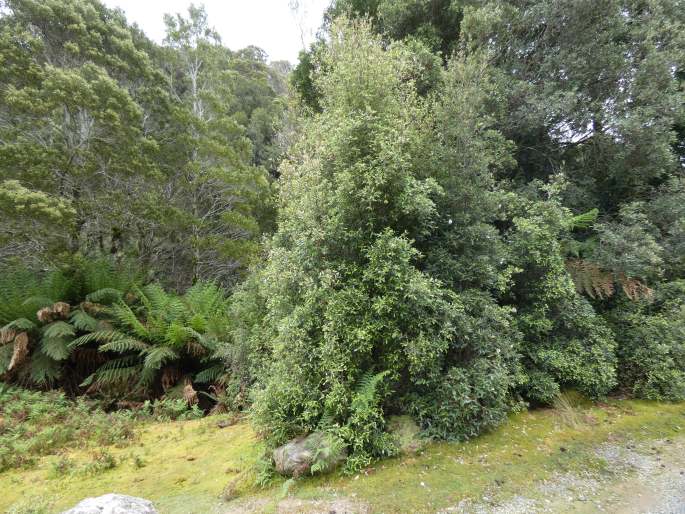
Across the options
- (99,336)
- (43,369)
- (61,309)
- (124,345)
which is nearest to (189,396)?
(124,345)

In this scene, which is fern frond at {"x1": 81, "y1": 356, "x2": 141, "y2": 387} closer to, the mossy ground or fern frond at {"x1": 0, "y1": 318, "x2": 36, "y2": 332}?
fern frond at {"x1": 0, "y1": 318, "x2": 36, "y2": 332}

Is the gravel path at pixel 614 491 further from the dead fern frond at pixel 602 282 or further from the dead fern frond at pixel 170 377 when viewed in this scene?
the dead fern frond at pixel 170 377

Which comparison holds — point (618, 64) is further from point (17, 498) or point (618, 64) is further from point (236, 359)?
point (17, 498)

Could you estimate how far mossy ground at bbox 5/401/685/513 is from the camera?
281 centimetres

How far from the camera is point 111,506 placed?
2.07m

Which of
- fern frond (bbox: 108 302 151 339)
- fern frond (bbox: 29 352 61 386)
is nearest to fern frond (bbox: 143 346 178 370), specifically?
fern frond (bbox: 108 302 151 339)

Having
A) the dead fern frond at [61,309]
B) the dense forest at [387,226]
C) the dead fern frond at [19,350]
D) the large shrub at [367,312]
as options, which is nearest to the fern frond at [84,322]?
the dense forest at [387,226]

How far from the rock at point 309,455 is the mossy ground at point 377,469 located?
12cm

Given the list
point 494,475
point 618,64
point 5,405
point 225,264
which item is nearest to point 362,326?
point 494,475

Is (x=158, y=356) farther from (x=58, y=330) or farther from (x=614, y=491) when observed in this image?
(x=614, y=491)

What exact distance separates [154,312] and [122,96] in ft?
17.3

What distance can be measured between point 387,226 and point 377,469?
254 cm

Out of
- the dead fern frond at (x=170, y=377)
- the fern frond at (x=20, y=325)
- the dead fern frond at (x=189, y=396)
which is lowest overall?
the dead fern frond at (x=189, y=396)

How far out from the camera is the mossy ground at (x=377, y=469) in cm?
281
